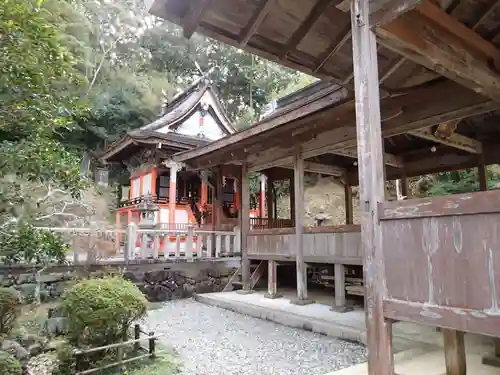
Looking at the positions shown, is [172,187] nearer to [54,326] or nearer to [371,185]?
[54,326]

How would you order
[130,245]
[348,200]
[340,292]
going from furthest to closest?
[348,200], [130,245], [340,292]

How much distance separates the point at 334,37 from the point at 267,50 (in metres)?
0.75

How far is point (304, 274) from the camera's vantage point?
7.86 meters

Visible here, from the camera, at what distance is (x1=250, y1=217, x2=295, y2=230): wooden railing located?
38.4ft

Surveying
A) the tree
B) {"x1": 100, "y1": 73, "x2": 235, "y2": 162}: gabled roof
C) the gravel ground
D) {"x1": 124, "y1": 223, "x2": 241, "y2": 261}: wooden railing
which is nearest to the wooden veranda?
the tree

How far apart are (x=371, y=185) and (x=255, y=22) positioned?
2.07 meters

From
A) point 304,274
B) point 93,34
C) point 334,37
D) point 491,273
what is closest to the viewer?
point 491,273

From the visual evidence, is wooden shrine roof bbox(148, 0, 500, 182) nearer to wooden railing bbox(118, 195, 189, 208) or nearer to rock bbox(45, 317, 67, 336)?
rock bbox(45, 317, 67, 336)

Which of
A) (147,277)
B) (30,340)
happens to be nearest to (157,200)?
(147,277)

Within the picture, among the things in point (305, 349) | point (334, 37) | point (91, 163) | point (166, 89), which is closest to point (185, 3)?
point (334, 37)

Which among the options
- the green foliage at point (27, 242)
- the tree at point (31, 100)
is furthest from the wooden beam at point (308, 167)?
the green foliage at point (27, 242)

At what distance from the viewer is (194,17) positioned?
11.3ft

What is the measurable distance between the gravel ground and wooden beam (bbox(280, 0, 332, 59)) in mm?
3790

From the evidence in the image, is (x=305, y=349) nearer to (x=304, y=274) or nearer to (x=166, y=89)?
(x=304, y=274)
